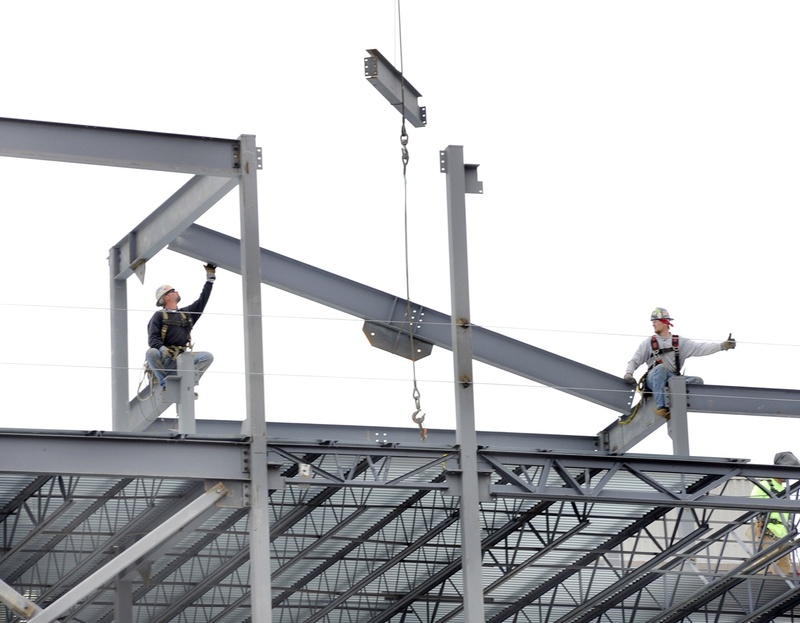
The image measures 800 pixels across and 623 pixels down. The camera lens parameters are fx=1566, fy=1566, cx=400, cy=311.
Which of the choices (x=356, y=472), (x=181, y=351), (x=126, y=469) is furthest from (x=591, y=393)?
(x=126, y=469)

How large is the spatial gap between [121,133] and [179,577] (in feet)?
26.2

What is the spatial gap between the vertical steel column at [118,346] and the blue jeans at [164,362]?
2092mm

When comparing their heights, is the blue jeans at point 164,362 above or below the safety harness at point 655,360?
below

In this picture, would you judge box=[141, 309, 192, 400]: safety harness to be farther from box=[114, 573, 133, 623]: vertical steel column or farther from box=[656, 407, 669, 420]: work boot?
box=[656, 407, 669, 420]: work boot

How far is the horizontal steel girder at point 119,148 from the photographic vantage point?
17.6 m

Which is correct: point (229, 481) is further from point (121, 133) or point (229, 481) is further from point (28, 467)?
point (121, 133)

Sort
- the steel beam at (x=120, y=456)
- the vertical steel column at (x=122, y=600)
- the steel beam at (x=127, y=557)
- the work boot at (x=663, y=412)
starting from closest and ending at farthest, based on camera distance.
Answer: the steel beam at (x=120, y=456), the steel beam at (x=127, y=557), the work boot at (x=663, y=412), the vertical steel column at (x=122, y=600)

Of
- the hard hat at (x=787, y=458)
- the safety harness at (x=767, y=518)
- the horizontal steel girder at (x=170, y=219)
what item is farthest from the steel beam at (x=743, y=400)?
the horizontal steel girder at (x=170, y=219)

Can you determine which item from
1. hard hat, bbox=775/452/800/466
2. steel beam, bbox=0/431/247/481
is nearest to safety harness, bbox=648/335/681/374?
hard hat, bbox=775/452/800/466

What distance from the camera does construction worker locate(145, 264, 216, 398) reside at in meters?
20.0

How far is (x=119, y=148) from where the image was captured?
17.9 m

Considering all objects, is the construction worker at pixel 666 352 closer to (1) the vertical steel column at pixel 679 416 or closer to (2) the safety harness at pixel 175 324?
(1) the vertical steel column at pixel 679 416

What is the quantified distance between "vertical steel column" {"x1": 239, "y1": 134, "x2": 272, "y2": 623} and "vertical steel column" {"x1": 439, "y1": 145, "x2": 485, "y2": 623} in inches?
104

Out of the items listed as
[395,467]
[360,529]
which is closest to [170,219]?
[395,467]
